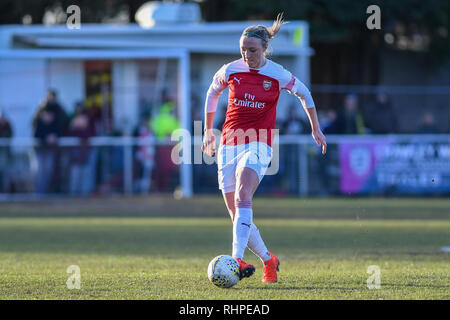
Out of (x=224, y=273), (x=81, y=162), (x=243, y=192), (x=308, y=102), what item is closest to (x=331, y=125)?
(x=81, y=162)

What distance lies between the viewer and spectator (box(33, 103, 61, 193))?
19219 mm

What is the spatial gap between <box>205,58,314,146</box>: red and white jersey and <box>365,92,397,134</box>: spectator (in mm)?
14282

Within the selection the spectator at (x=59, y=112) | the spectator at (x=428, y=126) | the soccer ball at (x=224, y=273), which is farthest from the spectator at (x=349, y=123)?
the soccer ball at (x=224, y=273)

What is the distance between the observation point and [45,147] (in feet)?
63.5

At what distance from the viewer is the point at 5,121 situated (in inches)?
776

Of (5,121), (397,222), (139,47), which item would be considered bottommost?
(397,222)

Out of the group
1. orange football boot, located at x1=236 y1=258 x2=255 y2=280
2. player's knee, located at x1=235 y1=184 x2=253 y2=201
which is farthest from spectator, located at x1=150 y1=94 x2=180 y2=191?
orange football boot, located at x1=236 y1=258 x2=255 y2=280

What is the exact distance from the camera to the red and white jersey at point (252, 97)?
23.8ft

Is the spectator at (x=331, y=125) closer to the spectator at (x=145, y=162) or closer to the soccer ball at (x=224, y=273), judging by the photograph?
the spectator at (x=145, y=162)

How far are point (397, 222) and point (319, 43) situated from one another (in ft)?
63.5

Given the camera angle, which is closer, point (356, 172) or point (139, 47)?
point (356, 172)

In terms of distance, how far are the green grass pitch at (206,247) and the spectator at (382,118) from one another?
3021 mm
